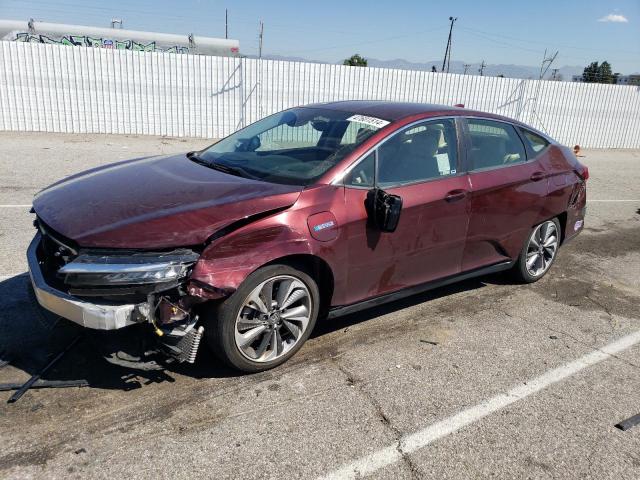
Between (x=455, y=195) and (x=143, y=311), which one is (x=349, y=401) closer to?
(x=143, y=311)

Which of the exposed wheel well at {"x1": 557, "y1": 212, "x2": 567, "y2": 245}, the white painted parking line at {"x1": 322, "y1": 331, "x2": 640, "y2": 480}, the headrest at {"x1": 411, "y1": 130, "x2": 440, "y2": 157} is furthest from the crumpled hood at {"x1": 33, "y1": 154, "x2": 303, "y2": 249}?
the exposed wheel well at {"x1": 557, "y1": 212, "x2": 567, "y2": 245}

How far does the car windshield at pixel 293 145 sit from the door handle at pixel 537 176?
176cm

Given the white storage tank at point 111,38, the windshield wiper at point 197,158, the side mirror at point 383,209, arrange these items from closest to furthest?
1. the side mirror at point 383,209
2. the windshield wiper at point 197,158
3. the white storage tank at point 111,38

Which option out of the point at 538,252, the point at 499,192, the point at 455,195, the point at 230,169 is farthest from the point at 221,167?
the point at 538,252

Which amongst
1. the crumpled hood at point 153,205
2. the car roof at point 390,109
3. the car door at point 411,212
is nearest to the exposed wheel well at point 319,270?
the car door at point 411,212

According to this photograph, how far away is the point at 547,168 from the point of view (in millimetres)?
5129

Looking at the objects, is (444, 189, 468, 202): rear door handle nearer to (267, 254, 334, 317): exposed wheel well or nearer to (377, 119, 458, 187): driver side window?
(377, 119, 458, 187): driver side window

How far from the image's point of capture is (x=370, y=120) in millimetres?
4094

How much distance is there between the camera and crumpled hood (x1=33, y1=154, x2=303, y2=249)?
9.75 feet

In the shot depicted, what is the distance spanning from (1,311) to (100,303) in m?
1.74

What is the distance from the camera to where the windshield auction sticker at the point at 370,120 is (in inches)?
157

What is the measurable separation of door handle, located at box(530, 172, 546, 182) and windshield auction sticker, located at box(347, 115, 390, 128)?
1763 millimetres

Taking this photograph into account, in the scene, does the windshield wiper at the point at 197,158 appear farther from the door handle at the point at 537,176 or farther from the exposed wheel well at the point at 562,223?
the exposed wheel well at the point at 562,223

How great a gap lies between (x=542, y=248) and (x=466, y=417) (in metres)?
2.77
